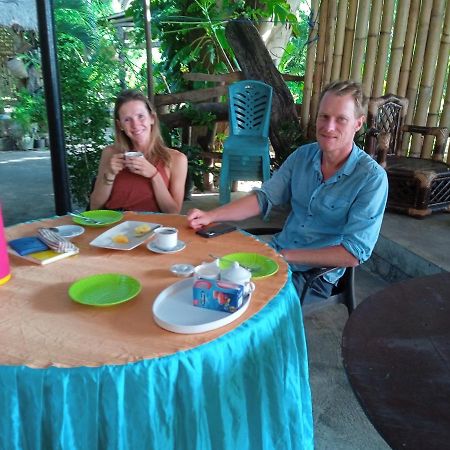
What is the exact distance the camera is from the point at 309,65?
451cm

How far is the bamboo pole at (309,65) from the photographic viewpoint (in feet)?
14.3

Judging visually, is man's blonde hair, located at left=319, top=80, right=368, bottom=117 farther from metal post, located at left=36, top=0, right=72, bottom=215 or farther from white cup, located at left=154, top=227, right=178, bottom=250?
metal post, located at left=36, top=0, right=72, bottom=215

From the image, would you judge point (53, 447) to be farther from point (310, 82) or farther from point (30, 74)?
point (310, 82)

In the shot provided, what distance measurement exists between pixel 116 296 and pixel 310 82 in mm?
3920

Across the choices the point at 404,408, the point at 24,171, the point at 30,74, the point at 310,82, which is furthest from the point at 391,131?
the point at 24,171

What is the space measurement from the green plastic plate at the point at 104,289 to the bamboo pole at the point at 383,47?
3.67 m

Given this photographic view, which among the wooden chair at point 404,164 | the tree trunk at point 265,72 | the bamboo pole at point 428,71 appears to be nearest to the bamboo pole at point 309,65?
the tree trunk at point 265,72

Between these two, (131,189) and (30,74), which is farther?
(30,74)

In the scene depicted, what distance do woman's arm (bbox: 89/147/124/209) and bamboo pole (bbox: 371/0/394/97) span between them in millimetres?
2909

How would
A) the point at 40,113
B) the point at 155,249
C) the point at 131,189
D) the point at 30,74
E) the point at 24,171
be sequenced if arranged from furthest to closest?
the point at 24,171
the point at 40,113
the point at 30,74
the point at 131,189
the point at 155,249

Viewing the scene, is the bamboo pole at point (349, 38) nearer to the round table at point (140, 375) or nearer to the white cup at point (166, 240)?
the white cup at point (166, 240)

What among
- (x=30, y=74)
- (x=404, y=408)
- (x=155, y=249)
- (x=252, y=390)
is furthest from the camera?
(x=30, y=74)

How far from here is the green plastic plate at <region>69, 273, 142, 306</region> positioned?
1.18 m

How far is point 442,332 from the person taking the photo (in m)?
0.96
